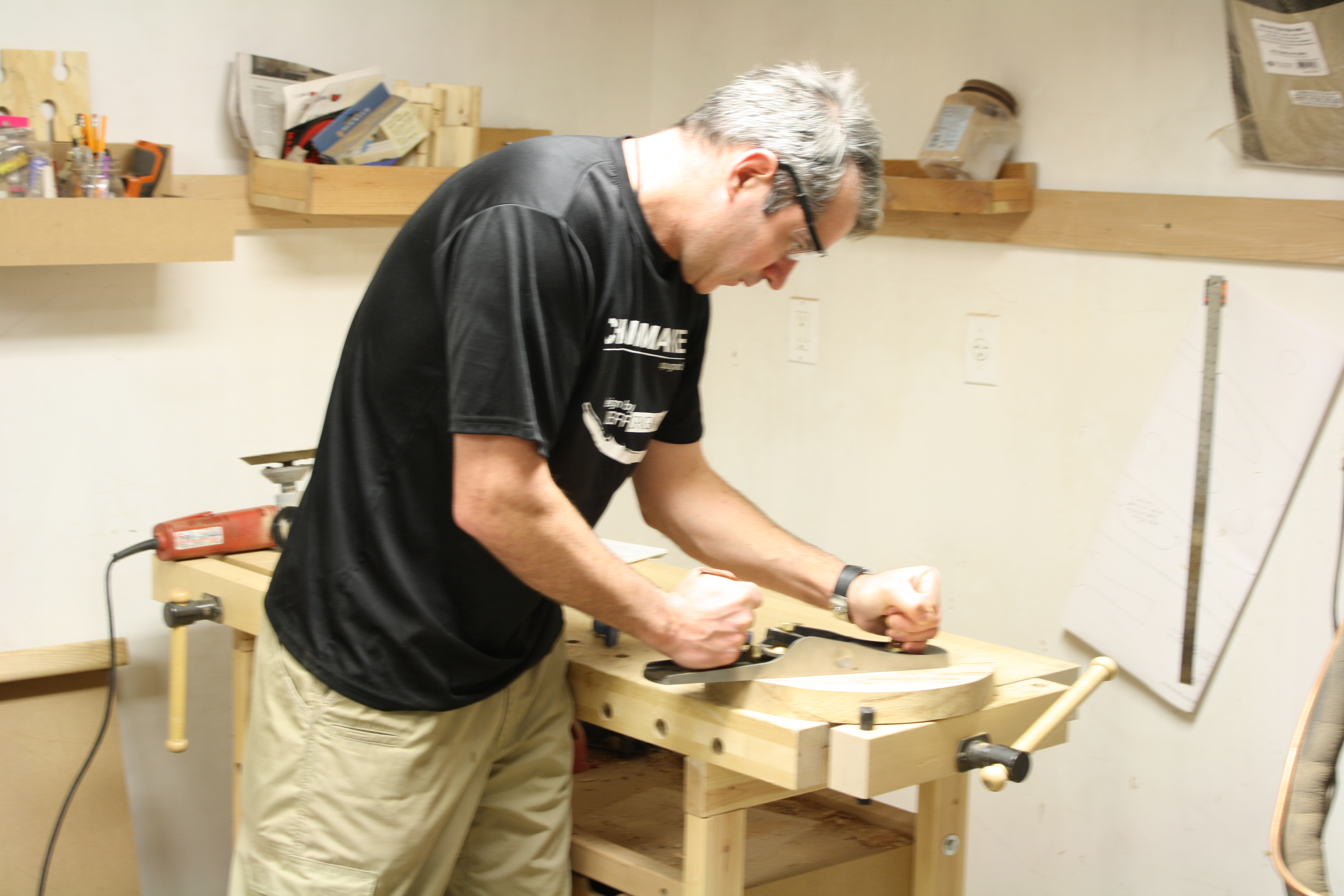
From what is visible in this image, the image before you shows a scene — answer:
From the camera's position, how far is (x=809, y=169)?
120 cm

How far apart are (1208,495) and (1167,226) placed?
46cm

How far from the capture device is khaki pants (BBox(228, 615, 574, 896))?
1.30 meters

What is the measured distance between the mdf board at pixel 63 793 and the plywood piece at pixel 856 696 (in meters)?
1.37

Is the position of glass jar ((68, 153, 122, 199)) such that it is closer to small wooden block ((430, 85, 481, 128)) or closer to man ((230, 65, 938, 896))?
small wooden block ((430, 85, 481, 128))

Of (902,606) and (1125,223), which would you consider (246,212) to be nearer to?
(902,606)

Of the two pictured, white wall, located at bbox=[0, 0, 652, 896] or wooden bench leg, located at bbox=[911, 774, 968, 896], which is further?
white wall, located at bbox=[0, 0, 652, 896]

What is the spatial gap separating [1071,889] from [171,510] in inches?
71.7

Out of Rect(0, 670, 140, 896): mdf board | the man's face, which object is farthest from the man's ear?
Rect(0, 670, 140, 896): mdf board

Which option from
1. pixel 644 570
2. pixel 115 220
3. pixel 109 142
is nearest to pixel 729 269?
pixel 644 570

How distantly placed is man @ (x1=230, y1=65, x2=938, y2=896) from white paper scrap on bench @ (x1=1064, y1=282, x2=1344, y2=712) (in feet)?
2.82

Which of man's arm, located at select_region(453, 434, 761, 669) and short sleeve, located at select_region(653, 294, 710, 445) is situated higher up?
short sleeve, located at select_region(653, 294, 710, 445)

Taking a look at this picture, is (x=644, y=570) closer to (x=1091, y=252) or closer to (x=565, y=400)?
(x=565, y=400)

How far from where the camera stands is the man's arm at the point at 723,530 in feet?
5.06

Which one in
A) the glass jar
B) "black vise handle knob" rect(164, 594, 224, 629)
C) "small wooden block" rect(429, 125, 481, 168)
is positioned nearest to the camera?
"black vise handle knob" rect(164, 594, 224, 629)
